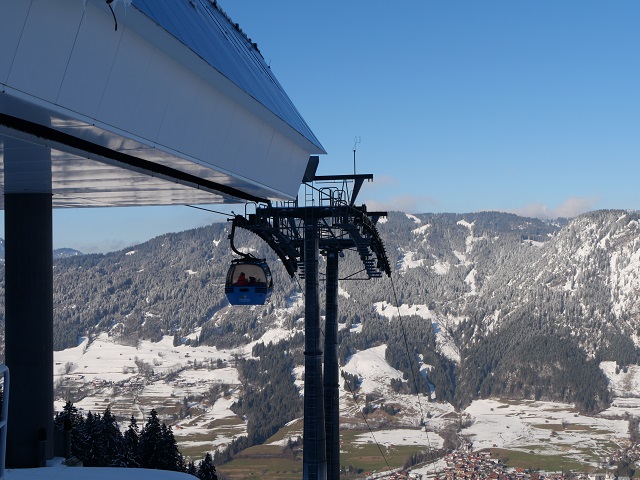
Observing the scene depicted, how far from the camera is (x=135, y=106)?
15.5 metres

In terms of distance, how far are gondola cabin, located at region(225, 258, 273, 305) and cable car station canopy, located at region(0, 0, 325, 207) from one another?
5033mm

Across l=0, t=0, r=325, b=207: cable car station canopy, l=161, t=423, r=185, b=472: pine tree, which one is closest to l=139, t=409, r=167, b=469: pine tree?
l=161, t=423, r=185, b=472: pine tree

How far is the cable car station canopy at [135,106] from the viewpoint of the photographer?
41.6 ft

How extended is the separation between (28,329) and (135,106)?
11.9 m

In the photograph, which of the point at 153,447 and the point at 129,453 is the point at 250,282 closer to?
the point at 129,453

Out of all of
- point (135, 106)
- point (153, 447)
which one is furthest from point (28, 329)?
point (153, 447)

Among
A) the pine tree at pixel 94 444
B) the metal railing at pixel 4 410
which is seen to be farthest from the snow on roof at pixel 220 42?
the pine tree at pixel 94 444

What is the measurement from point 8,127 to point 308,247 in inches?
719

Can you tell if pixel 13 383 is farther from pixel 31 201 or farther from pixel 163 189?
pixel 163 189

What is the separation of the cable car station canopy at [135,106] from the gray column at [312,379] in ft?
15.8

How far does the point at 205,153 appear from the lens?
761 inches

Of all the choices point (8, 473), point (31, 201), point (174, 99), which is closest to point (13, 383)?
point (8, 473)

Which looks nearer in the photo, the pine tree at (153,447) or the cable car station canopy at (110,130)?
the cable car station canopy at (110,130)

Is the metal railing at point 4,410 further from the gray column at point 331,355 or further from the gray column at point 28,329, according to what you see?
the gray column at point 331,355
